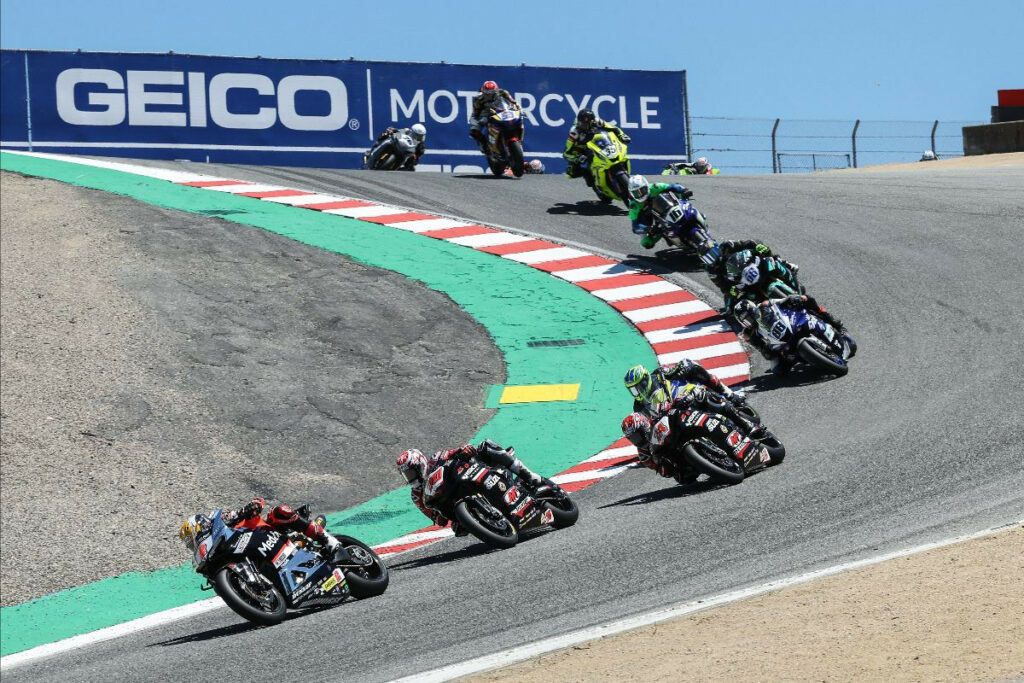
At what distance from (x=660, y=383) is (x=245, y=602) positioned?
4.80 metres

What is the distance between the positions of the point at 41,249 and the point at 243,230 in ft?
11.2

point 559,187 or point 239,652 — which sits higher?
point 559,187

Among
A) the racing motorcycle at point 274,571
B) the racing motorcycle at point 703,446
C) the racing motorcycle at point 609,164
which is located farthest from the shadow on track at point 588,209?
the racing motorcycle at point 274,571

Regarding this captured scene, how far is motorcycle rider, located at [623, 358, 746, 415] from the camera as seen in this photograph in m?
12.9

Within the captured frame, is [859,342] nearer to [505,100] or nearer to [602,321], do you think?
[602,321]

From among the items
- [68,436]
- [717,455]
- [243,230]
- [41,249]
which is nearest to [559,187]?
[243,230]

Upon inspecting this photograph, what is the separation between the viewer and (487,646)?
27.1 ft

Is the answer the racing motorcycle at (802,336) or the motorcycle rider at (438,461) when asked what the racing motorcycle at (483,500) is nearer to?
the motorcycle rider at (438,461)

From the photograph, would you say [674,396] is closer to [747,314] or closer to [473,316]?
[747,314]

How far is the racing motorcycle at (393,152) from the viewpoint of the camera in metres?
31.1

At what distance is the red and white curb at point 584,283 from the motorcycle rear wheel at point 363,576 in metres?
2.17

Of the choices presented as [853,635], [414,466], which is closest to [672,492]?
[414,466]

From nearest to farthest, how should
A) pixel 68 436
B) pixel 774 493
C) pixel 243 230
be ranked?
pixel 774 493, pixel 68 436, pixel 243 230

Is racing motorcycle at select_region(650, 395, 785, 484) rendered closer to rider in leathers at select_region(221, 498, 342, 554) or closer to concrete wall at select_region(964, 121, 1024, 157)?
rider in leathers at select_region(221, 498, 342, 554)
